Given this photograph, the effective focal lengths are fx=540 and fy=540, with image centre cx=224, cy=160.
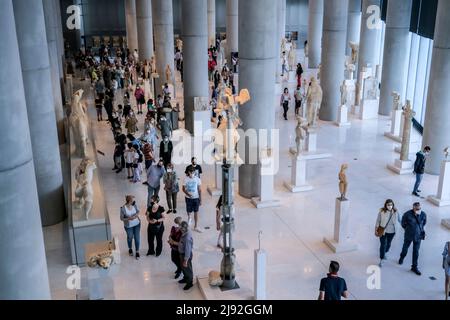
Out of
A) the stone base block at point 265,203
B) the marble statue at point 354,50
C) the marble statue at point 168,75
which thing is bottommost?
the stone base block at point 265,203

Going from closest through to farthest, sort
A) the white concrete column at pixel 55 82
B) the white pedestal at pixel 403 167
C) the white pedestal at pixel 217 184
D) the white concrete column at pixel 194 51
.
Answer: the white pedestal at pixel 217 184, the white pedestal at pixel 403 167, the white concrete column at pixel 55 82, the white concrete column at pixel 194 51

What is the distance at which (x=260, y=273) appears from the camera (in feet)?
29.9

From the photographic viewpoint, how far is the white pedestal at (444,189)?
13.5m

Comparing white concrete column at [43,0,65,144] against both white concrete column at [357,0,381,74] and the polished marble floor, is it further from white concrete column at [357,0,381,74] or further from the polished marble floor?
white concrete column at [357,0,381,74]

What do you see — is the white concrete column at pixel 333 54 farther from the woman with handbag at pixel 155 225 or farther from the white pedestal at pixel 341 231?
the woman with handbag at pixel 155 225

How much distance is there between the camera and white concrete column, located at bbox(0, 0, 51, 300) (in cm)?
584

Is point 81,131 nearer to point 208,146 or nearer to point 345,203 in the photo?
point 208,146

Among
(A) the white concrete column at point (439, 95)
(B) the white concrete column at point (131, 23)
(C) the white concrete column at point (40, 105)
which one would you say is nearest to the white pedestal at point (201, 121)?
(A) the white concrete column at point (439, 95)

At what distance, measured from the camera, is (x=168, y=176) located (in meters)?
12.7

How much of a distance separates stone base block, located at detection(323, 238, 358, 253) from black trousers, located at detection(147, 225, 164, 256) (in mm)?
3565

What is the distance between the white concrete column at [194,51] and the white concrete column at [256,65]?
7082mm

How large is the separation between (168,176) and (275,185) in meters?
3.74

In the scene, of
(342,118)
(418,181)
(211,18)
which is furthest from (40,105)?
(211,18)
